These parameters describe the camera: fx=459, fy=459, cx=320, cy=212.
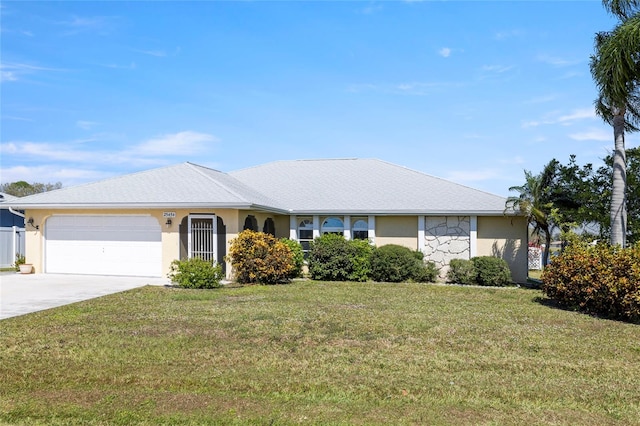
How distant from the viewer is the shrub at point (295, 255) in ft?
61.7

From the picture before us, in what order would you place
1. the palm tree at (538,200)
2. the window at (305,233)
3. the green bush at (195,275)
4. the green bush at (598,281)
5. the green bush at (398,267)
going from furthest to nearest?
the window at (305,233)
the green bush at (398,267)
the palm tree at (538,200)
the green bush at (195,275)
the green bush at (598,281)

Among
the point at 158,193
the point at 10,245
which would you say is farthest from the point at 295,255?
the point at 10,245

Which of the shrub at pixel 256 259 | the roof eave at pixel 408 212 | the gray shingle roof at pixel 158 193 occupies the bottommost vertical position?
the shrub at pixel 256 259

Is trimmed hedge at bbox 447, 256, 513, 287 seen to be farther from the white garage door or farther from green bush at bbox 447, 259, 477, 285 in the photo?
the white garage door

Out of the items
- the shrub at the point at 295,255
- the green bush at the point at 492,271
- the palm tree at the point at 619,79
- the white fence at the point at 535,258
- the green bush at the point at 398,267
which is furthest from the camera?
the white fence at the point at 535,258

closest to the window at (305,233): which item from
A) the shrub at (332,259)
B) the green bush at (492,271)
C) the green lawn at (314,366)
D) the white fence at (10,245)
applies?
the shrub at (332,259)

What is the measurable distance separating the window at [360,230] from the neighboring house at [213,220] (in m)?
0.04

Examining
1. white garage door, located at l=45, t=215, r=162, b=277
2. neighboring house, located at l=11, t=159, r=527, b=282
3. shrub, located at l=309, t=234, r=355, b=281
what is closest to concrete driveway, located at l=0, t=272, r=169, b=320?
white garage door, located at l=45, t=215, r=162, b=277

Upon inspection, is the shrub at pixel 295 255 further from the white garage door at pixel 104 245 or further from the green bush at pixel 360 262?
the white garage door at pixel 104 245

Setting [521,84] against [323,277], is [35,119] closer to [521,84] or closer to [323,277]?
[323,277]

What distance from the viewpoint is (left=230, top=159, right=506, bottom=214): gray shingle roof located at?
63.4ft

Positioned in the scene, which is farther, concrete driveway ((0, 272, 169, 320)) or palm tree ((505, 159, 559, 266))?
palm tree ((505, 159, 559, 266))

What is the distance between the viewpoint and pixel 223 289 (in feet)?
50.5

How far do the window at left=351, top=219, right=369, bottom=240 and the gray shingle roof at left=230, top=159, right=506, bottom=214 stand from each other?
2.55ft
